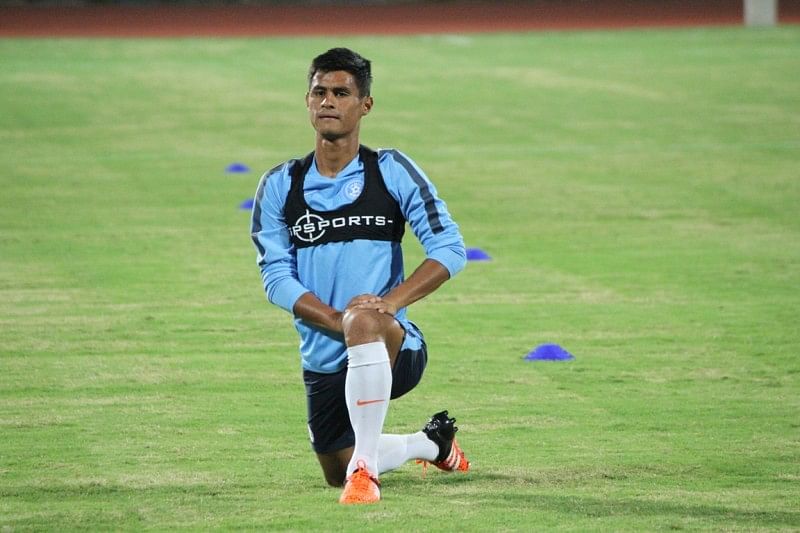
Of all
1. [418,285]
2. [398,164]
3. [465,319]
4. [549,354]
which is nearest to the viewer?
[418,285]

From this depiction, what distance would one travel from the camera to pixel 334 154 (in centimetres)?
612

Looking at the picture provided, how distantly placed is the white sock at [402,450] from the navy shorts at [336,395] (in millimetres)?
161

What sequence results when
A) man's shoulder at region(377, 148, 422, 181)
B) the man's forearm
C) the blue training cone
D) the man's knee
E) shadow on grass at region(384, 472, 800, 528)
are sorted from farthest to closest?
1. the blue training cone
2. man's shoulder at region(377, 148, 422, 181)
3. the man's forearm
4. the man's knee
5. shadow on grass at region(384, 472, 800, 528)

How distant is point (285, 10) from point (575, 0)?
887cm

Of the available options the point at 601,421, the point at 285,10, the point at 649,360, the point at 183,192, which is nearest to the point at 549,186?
the point at 183,192

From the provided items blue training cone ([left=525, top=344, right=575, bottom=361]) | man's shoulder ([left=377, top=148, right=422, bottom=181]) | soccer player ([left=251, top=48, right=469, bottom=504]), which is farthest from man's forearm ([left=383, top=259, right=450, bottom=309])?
blue training cone ([left=525, top=344, right=575, bottom=361])

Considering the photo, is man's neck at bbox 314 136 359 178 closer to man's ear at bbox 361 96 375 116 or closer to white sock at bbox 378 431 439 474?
man's ear at bbox 361 96 375 116

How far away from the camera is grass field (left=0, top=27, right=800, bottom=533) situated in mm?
6051

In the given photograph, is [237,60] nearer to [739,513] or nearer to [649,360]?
[649,360]

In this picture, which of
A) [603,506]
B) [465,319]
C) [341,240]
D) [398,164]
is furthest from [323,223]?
[465,319]

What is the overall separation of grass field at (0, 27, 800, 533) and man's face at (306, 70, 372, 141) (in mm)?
1462

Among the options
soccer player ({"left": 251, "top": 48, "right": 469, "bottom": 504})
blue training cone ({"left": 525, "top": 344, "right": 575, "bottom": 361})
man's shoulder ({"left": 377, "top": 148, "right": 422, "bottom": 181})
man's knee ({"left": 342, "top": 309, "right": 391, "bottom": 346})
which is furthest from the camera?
blue training cone ({"left": 525, "top": 344, "right": 575, "bottom": 361})

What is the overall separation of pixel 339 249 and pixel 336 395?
61cm

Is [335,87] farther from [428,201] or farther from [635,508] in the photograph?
[635,508]
